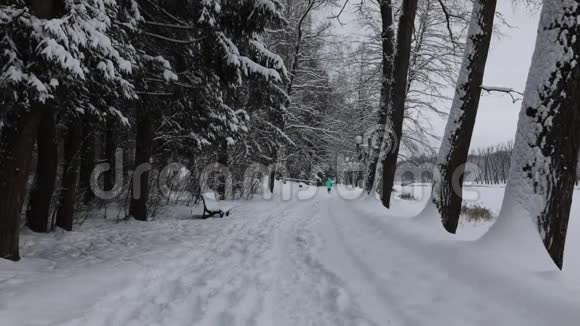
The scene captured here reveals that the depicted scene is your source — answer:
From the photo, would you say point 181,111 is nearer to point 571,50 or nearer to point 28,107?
point 28,107

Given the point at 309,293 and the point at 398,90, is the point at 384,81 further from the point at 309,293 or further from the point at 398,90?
the point at 309,293

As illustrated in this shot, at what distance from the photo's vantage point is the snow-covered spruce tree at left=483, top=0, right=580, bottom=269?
150 inches

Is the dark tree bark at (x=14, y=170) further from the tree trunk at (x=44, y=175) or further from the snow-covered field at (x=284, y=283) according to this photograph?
the tree trunk at (x=44, y=175)

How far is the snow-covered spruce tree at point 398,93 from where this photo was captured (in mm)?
10328

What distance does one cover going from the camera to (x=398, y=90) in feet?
34.5

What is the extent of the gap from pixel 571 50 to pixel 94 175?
10.3 m

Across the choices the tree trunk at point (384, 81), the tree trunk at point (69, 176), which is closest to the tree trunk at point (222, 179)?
the tree trunk at point (384, 81)

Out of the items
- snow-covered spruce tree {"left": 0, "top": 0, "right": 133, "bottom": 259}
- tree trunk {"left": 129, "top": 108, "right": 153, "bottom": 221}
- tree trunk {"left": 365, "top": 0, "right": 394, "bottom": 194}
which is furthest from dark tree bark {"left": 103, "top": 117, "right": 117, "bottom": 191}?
tree trunk {"left": 365, "top": 0, "right": 394, "bottom": 194}

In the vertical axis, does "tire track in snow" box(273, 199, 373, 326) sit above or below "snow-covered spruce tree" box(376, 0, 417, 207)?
below

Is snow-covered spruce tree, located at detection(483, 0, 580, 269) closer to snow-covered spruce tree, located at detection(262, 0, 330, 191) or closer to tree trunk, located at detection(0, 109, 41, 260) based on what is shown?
tree trunk, located at detection(0, 109, 41, 260)

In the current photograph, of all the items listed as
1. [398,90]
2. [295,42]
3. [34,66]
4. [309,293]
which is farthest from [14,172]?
[295,42]

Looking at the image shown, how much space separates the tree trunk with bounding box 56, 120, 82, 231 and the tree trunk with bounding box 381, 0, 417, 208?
322 inches

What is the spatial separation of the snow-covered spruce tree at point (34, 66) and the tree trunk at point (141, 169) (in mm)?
3940

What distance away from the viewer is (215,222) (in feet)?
32.8
